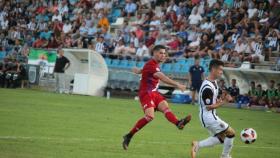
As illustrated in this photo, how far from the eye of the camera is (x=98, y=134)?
49.7 ft

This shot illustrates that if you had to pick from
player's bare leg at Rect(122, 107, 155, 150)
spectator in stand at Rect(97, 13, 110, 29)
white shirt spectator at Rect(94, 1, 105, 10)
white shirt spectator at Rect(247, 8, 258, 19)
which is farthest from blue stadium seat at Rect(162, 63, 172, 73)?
player's bare leg at Rect(122, 107, 155, 150)

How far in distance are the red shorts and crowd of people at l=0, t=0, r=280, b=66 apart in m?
15.9

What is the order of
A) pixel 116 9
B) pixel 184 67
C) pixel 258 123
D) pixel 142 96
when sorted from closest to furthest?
1. pixel 142 96
2. pixel 258 123
3. pixel 184 67
4. pixel 116 9

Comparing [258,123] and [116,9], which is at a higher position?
[116,9]

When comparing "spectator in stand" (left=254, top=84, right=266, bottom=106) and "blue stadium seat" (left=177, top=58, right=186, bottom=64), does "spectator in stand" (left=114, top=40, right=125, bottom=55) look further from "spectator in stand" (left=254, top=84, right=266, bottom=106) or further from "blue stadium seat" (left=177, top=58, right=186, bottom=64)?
"spectator in stand" (left=254, top=84, right=266, bottom=106)

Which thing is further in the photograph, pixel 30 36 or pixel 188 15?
pixel 30 36

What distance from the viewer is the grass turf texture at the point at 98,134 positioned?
39.4 feet

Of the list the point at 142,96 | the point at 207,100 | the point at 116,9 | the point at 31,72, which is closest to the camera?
the point at 207,100

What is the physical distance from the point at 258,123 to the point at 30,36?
24591mm

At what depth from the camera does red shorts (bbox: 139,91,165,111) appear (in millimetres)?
13602

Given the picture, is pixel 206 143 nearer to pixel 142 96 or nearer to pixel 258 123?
pixel 142 96

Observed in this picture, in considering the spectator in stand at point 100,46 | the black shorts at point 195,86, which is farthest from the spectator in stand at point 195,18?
the black shorts at point 195,86

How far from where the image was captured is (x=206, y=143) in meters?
11.7

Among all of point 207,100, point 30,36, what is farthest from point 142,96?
point 30,36
